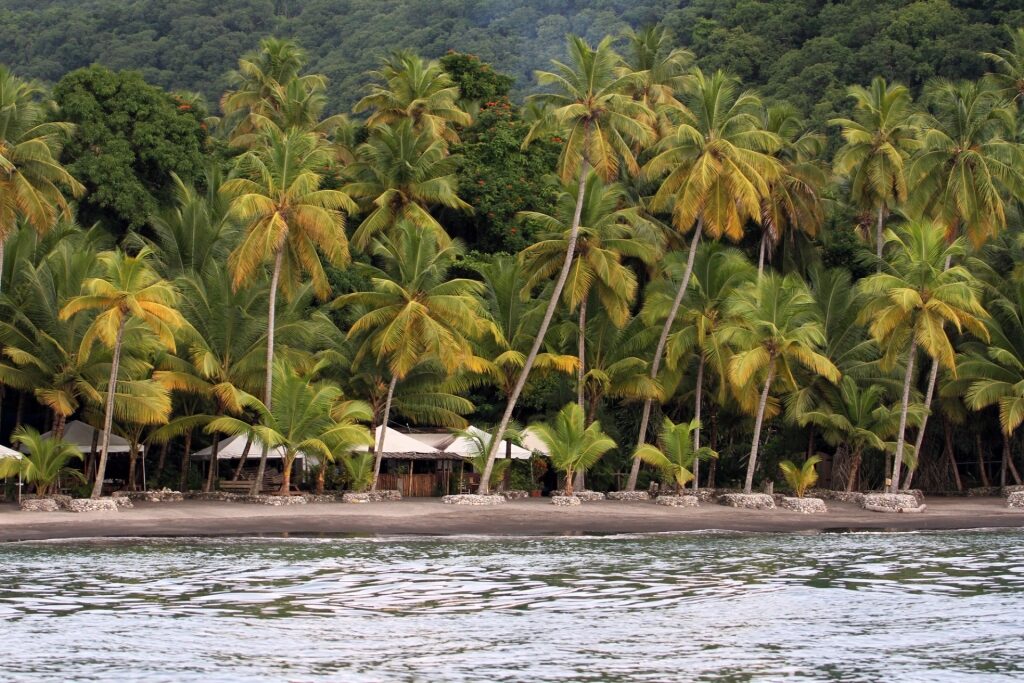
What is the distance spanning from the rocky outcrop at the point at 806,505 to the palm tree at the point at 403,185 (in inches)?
553

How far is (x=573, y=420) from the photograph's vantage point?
38094 millimetres

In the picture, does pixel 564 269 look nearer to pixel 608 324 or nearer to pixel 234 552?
pixel 608 324

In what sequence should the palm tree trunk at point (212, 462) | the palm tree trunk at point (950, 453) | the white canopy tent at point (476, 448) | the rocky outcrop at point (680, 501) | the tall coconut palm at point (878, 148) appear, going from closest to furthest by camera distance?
the rocky outcrop at point (680, 501) → the palm tree trunk at point (212, 462) → the white canopy tent at point (476, 448) → the palm tree trunk at point (950, 453) → the tall coconut palm at point (878, 148)

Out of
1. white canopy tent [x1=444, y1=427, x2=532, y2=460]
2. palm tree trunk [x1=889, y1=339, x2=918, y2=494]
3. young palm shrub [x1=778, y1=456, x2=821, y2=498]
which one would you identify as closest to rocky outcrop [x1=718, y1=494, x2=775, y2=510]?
young palm shrub [x1=778, y1=456, x2=821, y2=498]

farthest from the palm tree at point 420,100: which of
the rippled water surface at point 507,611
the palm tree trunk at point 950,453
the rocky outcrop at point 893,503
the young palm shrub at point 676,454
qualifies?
the rippled water surface at point 507,611

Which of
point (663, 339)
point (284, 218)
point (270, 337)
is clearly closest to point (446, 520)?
point (270, 337)

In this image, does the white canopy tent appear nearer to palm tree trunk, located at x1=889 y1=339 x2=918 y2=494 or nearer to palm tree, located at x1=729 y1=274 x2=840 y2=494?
palm tree, located at x1=729 y1=274 x2=840 y2=494

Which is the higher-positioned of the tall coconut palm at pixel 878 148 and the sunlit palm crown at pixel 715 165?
the tall coconut palm at pixel 878 148

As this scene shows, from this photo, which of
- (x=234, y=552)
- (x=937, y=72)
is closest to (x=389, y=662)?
(x=234, y=552)

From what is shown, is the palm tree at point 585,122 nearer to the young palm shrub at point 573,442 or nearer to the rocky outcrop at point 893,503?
the young palm shrub at point 573,442

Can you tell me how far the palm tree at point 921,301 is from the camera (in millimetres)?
37406

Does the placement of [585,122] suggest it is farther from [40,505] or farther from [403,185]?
[40,505]

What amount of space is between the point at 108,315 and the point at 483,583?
11810 millimetres

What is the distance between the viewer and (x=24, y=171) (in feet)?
114
